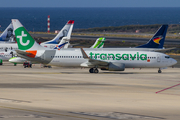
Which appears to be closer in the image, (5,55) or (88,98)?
(88,98)

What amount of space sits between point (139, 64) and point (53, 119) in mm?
34984

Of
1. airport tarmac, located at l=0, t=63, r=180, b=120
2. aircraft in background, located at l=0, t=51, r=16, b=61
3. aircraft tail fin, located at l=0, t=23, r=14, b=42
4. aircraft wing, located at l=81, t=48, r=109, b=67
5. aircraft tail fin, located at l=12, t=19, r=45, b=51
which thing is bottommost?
airport tarmac, located at l=0, t=63, r=180, b=120

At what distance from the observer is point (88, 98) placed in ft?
104

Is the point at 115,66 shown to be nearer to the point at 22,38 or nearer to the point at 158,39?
the point at 22,38

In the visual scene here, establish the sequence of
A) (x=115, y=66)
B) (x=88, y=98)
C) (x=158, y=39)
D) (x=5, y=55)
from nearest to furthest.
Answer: (x=88, y=98)
(x=115, y=66)
(x=158, y=39)
(x=5, y=55)

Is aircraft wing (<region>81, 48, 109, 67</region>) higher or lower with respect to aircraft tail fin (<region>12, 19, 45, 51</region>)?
lower

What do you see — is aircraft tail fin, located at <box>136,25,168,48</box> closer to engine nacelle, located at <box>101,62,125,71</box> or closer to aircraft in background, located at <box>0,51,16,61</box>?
engine nacelle, located at <box>101,62,125,71</box>

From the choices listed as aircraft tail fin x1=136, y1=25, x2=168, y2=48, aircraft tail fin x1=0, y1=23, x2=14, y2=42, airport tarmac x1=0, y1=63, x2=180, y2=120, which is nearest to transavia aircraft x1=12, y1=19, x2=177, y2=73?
airport tarmac x1=0, y1=63, x2=180, y2=120

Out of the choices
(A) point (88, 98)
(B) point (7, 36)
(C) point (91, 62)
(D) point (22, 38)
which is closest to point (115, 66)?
(C) point (91, 62)

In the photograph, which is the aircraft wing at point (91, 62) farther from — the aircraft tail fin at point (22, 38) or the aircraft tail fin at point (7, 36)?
the aircraft tail fin at point (7, 36)

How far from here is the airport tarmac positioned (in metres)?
24.2

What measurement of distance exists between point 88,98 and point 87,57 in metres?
22.0

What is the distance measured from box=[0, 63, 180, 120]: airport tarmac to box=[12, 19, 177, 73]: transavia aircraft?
6510mm

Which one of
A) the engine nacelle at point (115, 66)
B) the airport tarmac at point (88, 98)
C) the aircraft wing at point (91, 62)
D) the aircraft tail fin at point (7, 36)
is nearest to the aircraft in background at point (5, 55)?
the aircraft wing at point (91, 62)
